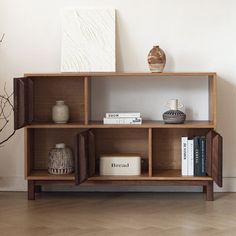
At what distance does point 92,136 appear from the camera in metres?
3.95

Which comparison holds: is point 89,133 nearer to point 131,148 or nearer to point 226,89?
point 131,148

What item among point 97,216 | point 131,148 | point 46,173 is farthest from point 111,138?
point 97,216

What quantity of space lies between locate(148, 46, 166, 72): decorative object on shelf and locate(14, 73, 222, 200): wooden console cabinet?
2.5 inches

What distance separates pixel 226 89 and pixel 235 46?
326 millimetres

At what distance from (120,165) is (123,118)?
34cm

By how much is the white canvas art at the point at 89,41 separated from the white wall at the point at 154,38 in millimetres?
74

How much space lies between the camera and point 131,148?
13.8 ft

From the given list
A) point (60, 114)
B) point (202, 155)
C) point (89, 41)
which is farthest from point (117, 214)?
point (89, 41)

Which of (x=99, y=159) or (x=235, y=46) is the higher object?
(x=235, y=46)

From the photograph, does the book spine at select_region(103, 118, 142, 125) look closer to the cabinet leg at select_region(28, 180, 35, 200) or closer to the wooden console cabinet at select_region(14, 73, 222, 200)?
the wooden console cabinet at select_region(14, 73, 222, 200)

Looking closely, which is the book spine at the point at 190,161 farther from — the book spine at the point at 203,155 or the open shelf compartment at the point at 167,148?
the open shelf compartment at the point at 167,148

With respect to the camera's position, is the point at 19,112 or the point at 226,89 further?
the point at 226,89

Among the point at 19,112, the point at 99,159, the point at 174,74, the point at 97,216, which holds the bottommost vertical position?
the point at 97,216

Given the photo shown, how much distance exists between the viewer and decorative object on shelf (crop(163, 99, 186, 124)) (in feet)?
12.8
